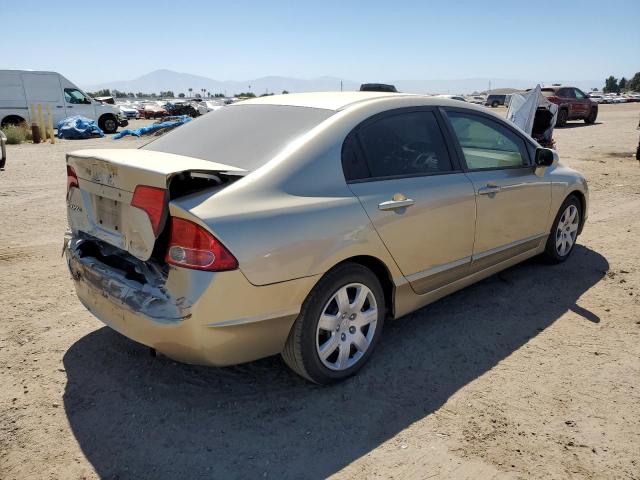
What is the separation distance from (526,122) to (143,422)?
12.7 meters

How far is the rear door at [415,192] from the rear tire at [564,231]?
5.14 ft

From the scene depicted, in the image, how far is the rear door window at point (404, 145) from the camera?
3.19m

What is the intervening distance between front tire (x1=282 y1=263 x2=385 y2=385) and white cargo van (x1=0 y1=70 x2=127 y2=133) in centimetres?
2167

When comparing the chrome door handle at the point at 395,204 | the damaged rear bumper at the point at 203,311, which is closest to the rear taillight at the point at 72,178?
the damaged rear bumper at the point at 203,311

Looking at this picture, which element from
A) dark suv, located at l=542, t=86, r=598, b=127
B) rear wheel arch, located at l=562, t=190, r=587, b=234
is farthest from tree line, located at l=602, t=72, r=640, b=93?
rear wheel arch, located at l=562, t=190, r=587, b=234

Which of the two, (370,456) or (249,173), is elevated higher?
(249,173)

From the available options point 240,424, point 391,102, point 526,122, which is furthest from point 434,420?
point 526,122

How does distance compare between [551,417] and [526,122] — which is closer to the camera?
[551,417]

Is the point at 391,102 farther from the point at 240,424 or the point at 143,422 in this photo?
the point at 143,422

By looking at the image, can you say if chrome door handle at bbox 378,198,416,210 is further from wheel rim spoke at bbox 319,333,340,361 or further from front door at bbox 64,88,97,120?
front door at bbox 64,88,97,120

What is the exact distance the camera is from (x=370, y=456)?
98.6 inches

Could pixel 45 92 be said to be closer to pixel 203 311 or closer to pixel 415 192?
pixel 415 192

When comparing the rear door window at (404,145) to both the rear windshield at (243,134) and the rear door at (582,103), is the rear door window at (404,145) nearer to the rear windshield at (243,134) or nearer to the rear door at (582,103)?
the rear windshield at (243,134)

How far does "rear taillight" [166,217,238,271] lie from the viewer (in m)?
2.44
